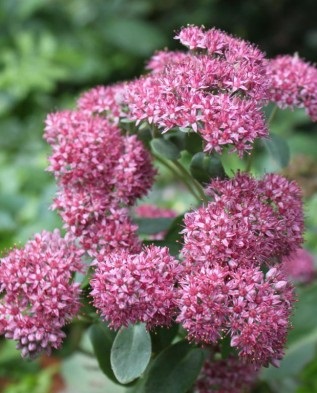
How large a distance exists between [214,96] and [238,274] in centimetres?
25

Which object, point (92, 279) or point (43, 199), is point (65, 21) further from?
point (92, 279)

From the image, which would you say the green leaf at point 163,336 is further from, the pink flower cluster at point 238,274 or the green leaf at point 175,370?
the pink flower cluster at point 238,274

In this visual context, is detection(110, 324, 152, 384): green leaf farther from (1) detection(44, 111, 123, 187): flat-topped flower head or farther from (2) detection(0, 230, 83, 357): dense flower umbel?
(1) detection(44, 111, 123, 187): flat-topped flower head

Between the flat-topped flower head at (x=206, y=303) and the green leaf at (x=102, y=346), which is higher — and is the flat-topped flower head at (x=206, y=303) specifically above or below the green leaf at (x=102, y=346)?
below

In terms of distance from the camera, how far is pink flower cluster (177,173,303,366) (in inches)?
36.8

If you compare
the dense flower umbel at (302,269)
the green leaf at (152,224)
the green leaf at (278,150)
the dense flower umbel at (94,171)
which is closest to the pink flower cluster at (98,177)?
the dense flower umbel at (94,171)

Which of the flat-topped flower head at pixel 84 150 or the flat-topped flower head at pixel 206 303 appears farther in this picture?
the flat-topped flower head at pixel 84 150

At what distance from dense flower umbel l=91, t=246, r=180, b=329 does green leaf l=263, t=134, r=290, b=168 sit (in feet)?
1.18

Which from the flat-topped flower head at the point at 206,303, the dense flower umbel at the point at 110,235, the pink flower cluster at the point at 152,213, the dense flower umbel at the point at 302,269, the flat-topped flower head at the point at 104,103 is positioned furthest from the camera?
the dense flower umbel at the point at 302,269

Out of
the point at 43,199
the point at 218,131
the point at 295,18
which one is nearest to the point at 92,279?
the point at 218,131

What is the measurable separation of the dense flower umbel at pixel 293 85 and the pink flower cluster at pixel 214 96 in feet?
0.34

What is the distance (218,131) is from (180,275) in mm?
202

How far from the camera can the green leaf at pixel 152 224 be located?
48.4 inches

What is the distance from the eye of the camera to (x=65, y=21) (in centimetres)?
482
